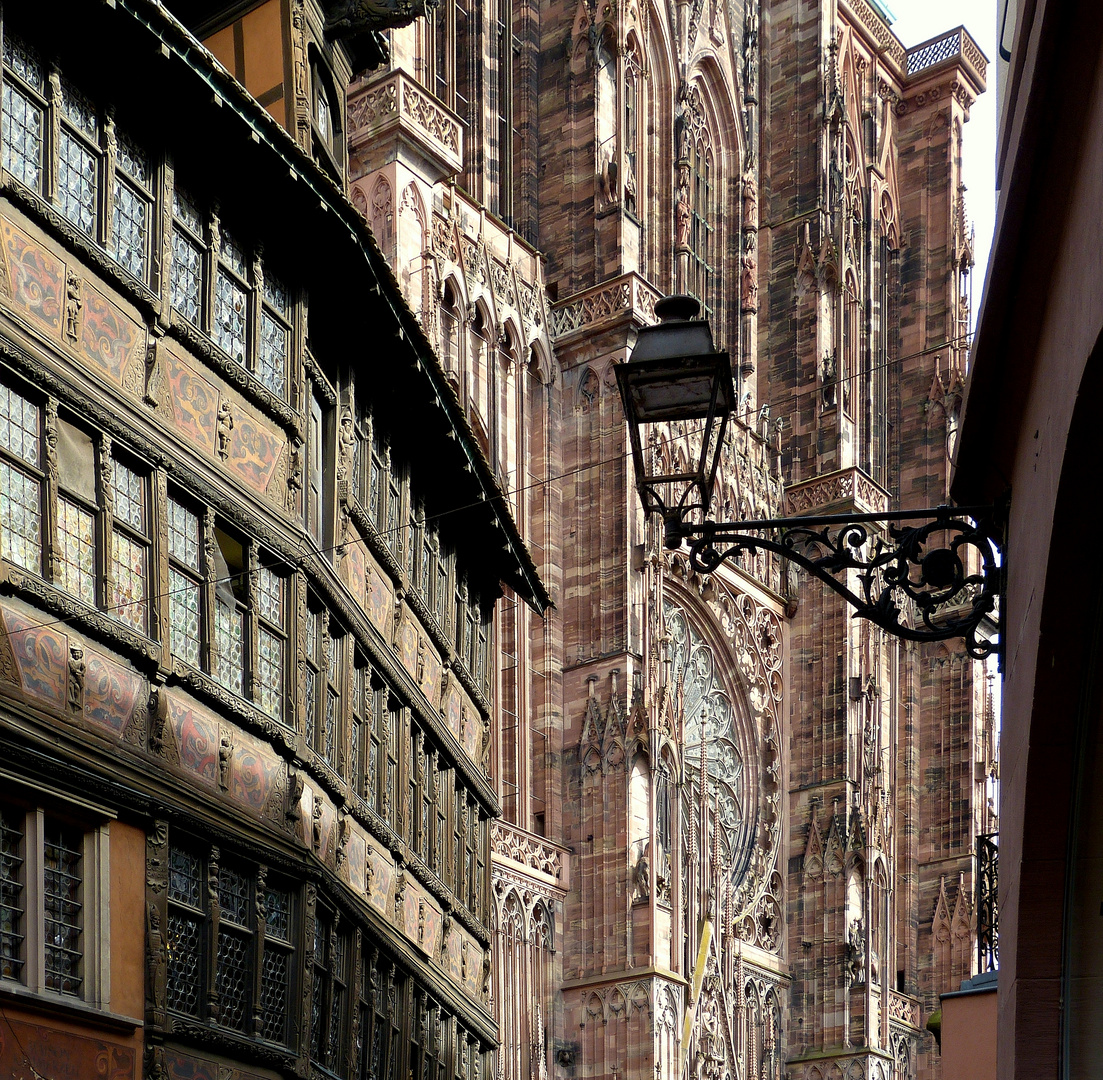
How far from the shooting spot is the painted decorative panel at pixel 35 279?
1076 centimetres

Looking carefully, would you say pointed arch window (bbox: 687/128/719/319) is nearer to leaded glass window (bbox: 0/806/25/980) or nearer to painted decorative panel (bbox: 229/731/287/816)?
painted decorative panel (bbox: 229/731/287/816)

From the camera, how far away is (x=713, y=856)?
34688 mm

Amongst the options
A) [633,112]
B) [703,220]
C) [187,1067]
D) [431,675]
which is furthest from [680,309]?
[703,220]

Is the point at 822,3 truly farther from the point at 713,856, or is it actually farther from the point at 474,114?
the point at 713,856

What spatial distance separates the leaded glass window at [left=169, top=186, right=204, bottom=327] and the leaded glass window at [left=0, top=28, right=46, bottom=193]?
1712mm

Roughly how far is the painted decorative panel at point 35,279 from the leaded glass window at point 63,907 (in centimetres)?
275

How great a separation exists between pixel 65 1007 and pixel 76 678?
174 cm

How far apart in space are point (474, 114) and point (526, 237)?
2300 mm

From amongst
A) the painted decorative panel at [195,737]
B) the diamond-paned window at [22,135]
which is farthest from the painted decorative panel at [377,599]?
the diamond-paned window at [22,135]

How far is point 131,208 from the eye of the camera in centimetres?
1252

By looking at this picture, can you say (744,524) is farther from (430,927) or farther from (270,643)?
(430,927)

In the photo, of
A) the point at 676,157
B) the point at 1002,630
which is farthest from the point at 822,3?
the point at 1002,630

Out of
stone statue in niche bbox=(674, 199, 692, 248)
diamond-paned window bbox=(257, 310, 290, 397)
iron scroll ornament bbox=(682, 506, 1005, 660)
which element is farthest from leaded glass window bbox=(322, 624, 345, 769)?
stone statue in niche bbox=(674, 199, 692, 248)

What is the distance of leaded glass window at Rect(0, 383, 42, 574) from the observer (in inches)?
411
